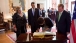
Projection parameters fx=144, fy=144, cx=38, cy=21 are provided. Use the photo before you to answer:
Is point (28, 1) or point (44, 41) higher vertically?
point (28, 1)

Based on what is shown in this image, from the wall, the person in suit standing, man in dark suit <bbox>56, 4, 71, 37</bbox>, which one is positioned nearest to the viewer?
man in dark suit <bbox>56, 4, 71, 37</bbox>

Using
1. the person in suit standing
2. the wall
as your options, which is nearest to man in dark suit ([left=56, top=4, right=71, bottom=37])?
the person in suit standing

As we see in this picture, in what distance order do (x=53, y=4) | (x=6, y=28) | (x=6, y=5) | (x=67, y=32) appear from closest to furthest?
1. (x=67, y=32)
2. (x=6, y=28)
3. (x=6, y=5)
4. (x=53, y=4)

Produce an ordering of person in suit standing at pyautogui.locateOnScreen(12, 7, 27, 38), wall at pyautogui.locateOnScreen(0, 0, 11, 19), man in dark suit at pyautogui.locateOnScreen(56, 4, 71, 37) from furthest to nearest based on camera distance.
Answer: wall at pyautogui.locateOnScreen(0, 0, 11, 19), person in suit standing at pyautogui.locateOnScreen(12, 7, 27, 38), man in dark suit at pyautogui.locateOnScreen(56, 4, 71, 37)

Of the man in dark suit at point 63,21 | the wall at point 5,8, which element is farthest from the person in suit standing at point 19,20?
the wall at point 5,8

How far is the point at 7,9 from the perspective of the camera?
9.30 metres

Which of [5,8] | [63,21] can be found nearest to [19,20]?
[63,21]

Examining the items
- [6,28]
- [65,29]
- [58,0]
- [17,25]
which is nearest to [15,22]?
[17,25]

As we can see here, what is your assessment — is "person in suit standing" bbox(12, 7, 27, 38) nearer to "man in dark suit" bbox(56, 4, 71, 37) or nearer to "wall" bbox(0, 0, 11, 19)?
"man in dark suit" bbox(56, 4, 71, 37)

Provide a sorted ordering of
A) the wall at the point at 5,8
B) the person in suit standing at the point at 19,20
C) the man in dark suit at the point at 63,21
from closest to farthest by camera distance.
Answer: the man in dark suit at the point at 63,21
the person in suit standing at the point at 19,20
the wall at the point at 5,8

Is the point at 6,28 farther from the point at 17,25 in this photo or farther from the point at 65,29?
the point at 65,29

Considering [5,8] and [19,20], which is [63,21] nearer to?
[19,20]

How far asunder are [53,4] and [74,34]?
1029cm

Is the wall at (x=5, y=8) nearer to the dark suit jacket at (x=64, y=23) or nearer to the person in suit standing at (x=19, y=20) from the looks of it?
the person in suit standing at (x=19, y=20)
